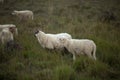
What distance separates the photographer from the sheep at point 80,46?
7.46 metres

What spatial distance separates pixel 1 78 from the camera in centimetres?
618

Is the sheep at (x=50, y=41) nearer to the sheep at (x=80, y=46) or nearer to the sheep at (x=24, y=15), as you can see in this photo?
the sheep at (x=80, y=46)

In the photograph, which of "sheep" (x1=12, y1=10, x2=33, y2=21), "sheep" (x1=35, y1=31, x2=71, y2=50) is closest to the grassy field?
"sheep" (x1=35, y1=31, x2=71, y2=50)

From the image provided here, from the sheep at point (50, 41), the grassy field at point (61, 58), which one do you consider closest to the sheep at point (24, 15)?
the grassy field at point (61, 58)

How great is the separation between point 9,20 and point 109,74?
396 inches

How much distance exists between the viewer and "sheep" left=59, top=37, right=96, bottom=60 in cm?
746

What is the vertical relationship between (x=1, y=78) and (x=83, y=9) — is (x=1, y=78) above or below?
below

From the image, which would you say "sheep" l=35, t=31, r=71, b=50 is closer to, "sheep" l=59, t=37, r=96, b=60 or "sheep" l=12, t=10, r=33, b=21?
"sheep" l=59, t=37, r=96, b=60

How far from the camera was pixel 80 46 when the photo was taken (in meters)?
7.67

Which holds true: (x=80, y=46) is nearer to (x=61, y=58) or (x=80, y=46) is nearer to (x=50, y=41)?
(x=61, y=58)

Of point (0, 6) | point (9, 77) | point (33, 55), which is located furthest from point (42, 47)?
point (0, 6)

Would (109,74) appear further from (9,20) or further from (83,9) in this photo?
(83,9)

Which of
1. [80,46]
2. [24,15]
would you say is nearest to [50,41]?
[80,46]

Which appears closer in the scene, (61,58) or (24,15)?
(61,58)
